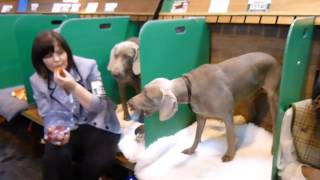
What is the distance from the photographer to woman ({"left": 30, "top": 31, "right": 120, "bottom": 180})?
4.29 feet

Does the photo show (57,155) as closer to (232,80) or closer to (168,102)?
(168,102)

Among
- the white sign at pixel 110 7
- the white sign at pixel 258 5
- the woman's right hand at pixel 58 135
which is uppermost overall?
the white sign at pixel 258 5

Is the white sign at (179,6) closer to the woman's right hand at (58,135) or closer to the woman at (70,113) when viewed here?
the woman at (70,113)

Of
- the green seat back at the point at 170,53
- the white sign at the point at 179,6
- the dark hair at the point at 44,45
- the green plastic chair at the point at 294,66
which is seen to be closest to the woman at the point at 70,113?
the dark hair at the point at 44,45

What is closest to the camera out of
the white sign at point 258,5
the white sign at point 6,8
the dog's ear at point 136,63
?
the white sign at point 258,5

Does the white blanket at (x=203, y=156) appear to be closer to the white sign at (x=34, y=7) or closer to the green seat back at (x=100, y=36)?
the green seat back at (x=100, y=36)

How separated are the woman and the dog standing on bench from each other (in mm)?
264

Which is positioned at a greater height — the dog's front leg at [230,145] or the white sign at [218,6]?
the white sign at [218,6]

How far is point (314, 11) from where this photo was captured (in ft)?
3.92

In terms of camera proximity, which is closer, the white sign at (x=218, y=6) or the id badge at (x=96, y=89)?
the id badge at (x=96, y=89)

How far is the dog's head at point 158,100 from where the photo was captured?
3.79 feet

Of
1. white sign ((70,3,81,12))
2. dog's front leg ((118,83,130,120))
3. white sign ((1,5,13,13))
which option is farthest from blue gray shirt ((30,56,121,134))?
white sign ((1,5,13,13))

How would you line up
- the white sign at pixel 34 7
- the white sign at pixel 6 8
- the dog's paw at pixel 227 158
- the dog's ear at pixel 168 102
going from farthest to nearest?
the white sign at pixel 6 8
the white sign at pixel 34 7
the dog's paw at pixel 227 158
the dog's ear at pixel 168 102

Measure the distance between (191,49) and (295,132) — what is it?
2.23ft
